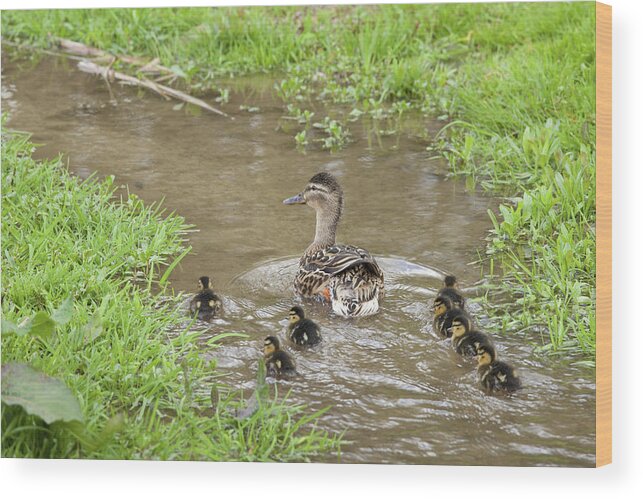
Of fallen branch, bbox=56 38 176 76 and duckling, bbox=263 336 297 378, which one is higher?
fallen branch, bbox=56 38 176 76

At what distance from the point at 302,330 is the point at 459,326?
0.71 metres

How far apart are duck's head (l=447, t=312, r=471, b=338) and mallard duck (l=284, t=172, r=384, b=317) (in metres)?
0.44

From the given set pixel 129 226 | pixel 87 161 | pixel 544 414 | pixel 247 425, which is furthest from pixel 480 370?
pixel 87 161

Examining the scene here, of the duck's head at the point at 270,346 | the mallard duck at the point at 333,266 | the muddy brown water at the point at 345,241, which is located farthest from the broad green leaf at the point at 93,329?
the mallard duck at the point at 333,266

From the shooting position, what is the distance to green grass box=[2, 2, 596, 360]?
5.09m

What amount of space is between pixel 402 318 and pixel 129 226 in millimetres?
1526

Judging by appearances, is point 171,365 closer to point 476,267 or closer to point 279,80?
point 476,267

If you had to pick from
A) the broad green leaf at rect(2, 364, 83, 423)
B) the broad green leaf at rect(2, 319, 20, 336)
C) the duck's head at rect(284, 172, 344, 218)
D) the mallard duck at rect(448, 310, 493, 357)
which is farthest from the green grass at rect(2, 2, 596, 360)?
the broad green leaf at rect(2, 364, 83, 423)

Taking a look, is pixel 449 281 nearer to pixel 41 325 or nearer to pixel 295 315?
pixel 295 315

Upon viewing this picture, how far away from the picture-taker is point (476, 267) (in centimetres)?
532

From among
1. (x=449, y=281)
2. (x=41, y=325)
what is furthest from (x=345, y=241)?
(x=41, y=325)

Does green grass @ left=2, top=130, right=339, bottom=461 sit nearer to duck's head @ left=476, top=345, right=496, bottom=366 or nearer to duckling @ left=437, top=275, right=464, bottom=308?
duck's head @ left=476, top=345, right=496, bottom=366

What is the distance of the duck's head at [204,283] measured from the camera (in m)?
5.45

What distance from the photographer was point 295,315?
5.22 meters
